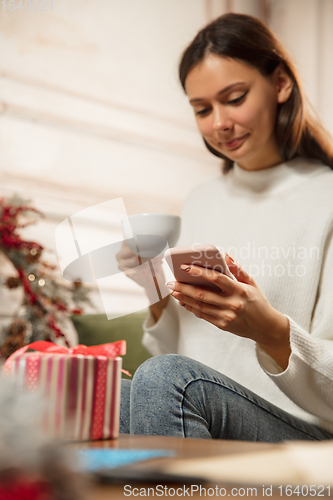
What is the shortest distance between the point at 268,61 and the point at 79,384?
0.92 meters

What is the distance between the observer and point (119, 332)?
1.42 m

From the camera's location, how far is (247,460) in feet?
0.82

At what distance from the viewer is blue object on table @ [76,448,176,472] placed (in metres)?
0.26

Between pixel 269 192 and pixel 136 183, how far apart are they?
127 centimetres

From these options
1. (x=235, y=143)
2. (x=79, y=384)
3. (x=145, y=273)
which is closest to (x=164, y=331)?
(x=145, y=273)

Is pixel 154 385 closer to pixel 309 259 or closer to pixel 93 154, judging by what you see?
pixel 309 259

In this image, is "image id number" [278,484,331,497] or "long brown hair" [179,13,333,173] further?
"long brown hair" [179,13,333,173]

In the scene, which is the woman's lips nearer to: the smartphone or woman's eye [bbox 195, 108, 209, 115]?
woman's eye [bbox 195, 108, 209, 115]

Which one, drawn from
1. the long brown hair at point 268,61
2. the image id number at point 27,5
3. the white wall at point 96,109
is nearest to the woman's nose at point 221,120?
the long brown hair at point 268,61

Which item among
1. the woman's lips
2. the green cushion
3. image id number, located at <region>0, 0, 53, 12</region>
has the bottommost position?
the green cushion

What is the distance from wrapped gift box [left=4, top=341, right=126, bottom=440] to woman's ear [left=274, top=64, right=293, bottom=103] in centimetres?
87

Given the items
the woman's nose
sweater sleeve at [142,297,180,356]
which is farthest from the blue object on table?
the woman's nose

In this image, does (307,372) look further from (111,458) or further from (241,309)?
(111,458)

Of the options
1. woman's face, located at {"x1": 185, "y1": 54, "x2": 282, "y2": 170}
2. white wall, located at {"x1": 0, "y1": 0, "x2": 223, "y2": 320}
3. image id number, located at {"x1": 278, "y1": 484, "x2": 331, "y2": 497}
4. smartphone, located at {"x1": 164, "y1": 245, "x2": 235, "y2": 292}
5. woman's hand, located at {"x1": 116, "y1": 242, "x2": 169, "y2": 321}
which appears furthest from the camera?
white wall, located at {"x1": 0, "y1": 0, "x2": 223, "y2": 320}
